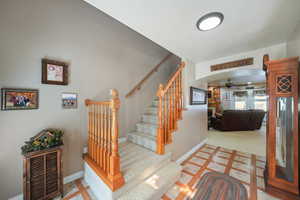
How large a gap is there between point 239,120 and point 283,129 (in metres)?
4.08

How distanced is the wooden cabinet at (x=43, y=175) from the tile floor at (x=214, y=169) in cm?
24

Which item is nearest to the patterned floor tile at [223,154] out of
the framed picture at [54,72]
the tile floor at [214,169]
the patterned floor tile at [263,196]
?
the tile floor at [214,169]

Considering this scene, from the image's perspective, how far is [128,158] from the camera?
1.96m

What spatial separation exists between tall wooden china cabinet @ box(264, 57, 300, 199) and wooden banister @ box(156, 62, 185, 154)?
1.38 meters

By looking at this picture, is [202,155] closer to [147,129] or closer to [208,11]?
[147,129]

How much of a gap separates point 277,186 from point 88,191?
2.69 m

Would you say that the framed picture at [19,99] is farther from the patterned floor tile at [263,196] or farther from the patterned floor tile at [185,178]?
the patterned floor tile at [263,196]

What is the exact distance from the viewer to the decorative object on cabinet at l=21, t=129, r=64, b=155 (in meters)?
1.40

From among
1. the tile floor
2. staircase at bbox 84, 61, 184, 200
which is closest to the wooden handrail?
staircase at bbox 84, 61, 184, 200

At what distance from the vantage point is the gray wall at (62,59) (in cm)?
145

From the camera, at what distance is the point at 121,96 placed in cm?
275

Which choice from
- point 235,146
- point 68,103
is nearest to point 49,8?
point 68,103

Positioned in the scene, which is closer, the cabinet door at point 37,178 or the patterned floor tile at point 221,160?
the cabinet door at point 37,178

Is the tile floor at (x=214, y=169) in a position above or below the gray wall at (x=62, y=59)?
below
